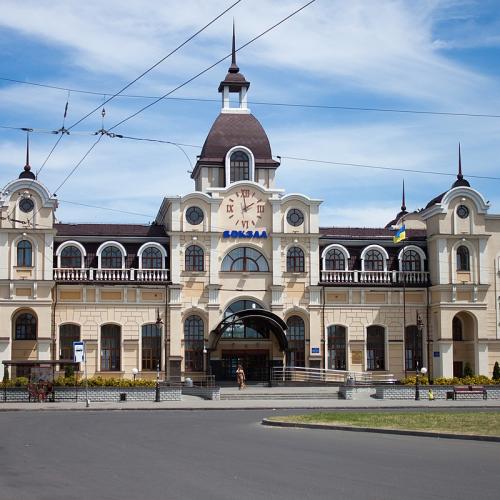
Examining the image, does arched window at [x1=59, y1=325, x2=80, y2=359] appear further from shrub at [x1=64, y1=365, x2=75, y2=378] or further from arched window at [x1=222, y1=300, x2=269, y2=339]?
arched window at [x1=222, y1=300, x2=269, y2=339]

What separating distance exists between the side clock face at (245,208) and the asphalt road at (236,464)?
1172 inches

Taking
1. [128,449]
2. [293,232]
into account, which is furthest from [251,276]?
[128,449]

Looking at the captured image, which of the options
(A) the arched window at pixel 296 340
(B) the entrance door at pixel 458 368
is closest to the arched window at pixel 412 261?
(B) the entrance door at pixel 458 368

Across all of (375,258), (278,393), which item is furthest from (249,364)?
(375,258)

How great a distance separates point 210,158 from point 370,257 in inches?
482

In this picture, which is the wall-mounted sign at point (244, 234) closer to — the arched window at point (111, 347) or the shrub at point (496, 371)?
the arched window at point (111, 347)

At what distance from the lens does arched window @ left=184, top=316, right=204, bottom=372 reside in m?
55.3

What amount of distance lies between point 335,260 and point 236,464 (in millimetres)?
40826

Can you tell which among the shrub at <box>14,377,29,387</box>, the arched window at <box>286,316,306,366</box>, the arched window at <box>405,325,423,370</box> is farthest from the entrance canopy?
the shrub at <box>14,377,29,387</box>

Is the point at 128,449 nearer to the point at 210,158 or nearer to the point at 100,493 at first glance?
the point at 100,493

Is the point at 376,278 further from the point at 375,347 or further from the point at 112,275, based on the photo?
the point at 112,275

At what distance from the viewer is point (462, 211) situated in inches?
2260

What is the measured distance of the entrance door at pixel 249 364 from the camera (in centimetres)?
5581

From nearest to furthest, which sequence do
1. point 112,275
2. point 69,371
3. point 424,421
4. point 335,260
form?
point 424,421, point 69,371, point 112,275, point 335,260
